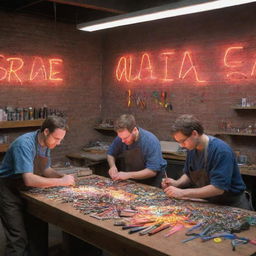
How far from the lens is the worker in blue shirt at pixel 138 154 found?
4.45 m

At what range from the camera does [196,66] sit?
721cm

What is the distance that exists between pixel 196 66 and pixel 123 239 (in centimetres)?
524

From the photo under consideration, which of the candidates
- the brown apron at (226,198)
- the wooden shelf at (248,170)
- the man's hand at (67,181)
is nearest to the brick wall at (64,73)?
the man's hand at (67,181)

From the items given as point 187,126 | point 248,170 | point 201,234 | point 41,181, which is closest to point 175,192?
point 187,126

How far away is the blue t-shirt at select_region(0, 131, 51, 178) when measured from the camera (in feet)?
12.1

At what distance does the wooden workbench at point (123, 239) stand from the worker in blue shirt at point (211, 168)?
24.7 inches

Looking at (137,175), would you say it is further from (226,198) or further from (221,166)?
(221,166)

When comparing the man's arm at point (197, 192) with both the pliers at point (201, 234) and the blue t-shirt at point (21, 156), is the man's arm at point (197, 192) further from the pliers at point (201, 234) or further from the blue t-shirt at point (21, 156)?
the blue t-shirt at point (21, 156)

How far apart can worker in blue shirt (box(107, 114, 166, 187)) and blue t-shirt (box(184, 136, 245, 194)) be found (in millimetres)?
989

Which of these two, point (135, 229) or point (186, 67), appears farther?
point (186, 67)

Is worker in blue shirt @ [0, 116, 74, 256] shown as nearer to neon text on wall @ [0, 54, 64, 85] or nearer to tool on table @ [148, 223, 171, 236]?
tool on table @ [148, 223, 171, 236]

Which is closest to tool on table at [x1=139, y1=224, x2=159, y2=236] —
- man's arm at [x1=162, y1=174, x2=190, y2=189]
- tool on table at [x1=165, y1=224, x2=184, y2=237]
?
tool on table at [x1=165, y1=224, x2=184, y2=237]

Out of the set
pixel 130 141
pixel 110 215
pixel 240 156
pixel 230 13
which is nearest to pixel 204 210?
pixel 110 215

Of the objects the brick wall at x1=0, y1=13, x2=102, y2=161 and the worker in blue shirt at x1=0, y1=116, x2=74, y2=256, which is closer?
the worker in blue shirt at x1=0, y1=116, x2=74, y2=256
